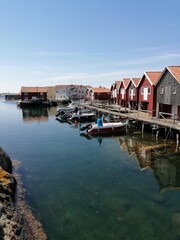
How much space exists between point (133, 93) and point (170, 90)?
1442cm

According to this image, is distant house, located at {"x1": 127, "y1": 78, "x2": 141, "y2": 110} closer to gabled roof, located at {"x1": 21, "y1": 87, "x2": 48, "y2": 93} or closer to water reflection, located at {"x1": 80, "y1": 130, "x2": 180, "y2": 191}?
water reflection, located at {"x1": 80, "y1": 130, "x2": 180, "y2": 191}

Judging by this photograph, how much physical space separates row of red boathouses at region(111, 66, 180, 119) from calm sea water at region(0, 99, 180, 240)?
504 cm

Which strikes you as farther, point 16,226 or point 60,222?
point 60,222

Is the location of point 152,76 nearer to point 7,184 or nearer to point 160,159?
point 160,159

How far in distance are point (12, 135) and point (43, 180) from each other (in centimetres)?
1930

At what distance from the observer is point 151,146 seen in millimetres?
24703

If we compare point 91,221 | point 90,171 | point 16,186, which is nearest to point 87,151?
point 90,171

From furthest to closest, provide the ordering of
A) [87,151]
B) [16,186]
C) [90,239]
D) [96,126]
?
[96,126] → [87,151] → [16,186] → [90,239]

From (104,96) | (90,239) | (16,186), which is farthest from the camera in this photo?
(104,96)

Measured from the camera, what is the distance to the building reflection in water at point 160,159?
16.5 m

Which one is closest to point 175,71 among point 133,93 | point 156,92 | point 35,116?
point 156,92

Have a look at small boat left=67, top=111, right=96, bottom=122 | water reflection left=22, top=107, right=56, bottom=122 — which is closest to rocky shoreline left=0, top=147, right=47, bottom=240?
small boat left=67, top=111, right=96, bottom=122

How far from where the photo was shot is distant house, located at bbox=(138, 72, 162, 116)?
32644mm

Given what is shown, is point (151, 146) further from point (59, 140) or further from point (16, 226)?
point (16, 226)
